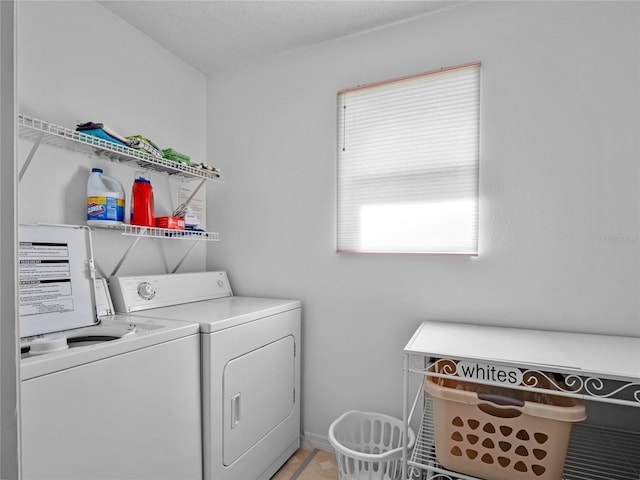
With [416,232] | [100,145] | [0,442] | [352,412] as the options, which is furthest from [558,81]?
[0,442]

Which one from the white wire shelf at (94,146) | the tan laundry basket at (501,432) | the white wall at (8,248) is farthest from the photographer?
the white wire shelf at (94,146)

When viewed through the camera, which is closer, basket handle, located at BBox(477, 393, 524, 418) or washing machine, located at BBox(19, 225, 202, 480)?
washing machine, located at BBox(19, 225, 202, 480)

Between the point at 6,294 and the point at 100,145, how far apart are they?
1.14 meters

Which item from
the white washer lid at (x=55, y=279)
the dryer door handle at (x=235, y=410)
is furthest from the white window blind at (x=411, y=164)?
the white washer lid at (x=55, y=279)

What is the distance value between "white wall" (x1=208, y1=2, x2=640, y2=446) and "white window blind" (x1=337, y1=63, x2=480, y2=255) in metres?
0.07

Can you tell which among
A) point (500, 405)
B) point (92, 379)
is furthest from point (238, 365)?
point (500, 405)

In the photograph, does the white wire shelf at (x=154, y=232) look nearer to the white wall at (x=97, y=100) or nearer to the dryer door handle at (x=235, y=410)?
the white wall at (x=97, y=100)

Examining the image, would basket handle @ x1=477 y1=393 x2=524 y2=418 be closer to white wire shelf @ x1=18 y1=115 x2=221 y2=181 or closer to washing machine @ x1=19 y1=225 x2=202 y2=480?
washing machine @ x1=19 y1=225 x2=202 y2=480

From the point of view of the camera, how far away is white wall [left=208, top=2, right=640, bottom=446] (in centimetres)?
162

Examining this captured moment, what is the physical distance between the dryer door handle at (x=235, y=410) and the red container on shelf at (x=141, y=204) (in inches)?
40.5

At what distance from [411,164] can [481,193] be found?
0.41 m

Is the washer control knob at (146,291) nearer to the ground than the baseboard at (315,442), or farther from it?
farther from it

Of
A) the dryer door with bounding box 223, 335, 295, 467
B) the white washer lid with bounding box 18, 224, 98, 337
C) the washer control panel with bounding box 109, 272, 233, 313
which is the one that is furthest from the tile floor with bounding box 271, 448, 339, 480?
the white washer lid with bounding box 18, 224, 98, 337

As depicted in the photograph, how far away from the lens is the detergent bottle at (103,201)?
172cm
